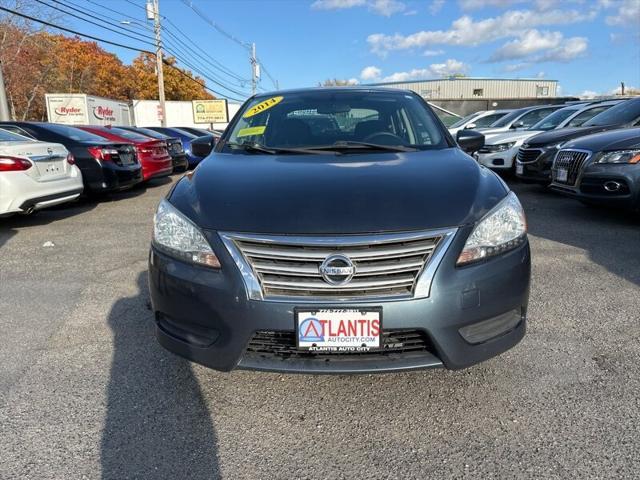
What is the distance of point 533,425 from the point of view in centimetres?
207

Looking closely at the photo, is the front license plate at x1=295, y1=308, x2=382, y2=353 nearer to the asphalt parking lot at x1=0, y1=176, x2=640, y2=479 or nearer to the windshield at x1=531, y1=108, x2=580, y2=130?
the asphalt parking lot at x1=0, y1=176, x2=640, y2=479

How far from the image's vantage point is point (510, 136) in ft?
30.9

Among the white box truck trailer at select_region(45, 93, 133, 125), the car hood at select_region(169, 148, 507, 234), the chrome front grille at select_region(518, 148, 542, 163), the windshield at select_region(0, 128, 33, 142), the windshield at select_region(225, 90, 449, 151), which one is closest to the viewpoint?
the car hood at select_region(169, 148, 507, 234)

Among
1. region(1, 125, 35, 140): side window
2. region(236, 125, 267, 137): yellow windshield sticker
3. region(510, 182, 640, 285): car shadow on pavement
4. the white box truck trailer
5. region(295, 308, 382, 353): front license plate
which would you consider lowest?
region(510, 182, 640, 285): car shadow on pavement

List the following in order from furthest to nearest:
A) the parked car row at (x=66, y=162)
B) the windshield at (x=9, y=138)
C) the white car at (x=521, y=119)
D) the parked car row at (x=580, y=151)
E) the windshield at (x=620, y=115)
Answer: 1. the white car at (x=521, y=119)
2. the windshield at (x=620, y=115)
3. the windshield at (x=9, y=138)
4. the parked car row at (x=66, y=162)
5. the parked car row at (x=580, y=151)

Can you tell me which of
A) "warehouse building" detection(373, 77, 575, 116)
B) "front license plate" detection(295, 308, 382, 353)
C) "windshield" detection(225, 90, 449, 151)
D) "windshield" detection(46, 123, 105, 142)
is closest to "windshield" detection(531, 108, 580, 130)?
"windshield" detection(225, 90, 449, 151)

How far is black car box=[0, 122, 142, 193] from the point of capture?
24.8 ft

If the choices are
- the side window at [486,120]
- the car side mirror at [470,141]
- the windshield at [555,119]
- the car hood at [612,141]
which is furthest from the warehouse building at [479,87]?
the car side mirror at [470,141]

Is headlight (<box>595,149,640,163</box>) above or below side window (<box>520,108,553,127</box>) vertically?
below

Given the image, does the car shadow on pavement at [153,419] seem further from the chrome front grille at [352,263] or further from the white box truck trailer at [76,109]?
the white box truck trailer at [76,109]

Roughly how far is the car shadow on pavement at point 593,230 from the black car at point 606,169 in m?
0.37

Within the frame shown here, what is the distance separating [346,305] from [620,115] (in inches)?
292

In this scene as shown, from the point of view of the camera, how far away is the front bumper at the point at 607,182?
5156 mm

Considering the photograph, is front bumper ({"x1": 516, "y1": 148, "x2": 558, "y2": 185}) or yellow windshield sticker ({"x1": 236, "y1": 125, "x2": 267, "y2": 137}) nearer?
Answer: yellow windshield sticker ({"x1": 236, "y1": 125, "x2": 267, "y2": 137})
